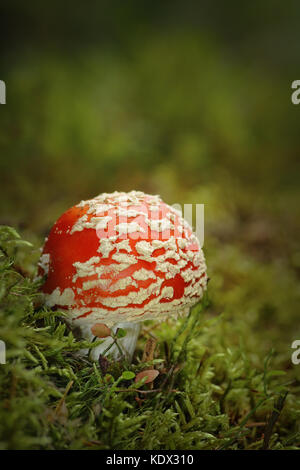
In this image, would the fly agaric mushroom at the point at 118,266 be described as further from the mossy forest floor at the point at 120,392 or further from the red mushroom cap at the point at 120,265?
the mossy forest floor at the point at 120,392

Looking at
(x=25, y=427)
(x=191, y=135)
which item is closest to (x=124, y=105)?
(x=191, y=135)

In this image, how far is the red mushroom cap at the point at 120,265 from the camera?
1146mm

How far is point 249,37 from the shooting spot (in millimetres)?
4348

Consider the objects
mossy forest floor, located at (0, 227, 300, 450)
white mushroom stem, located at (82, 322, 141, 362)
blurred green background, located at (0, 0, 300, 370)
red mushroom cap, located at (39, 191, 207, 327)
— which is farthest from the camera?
blurred green background, located at (0, 0, 300, 370)

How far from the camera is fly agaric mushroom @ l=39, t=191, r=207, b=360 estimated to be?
1.15 meters

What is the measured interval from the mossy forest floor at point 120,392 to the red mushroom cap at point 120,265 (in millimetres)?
119

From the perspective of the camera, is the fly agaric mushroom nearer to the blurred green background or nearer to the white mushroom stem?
the white mushroom stem

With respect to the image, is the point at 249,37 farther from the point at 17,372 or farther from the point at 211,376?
the point at 17,372

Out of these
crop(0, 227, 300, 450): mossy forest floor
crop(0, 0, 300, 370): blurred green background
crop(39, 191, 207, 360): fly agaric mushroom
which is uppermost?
crop(0, 0, 300, 370): blurred green background

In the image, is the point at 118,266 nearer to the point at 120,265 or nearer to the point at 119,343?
the point at 120,265

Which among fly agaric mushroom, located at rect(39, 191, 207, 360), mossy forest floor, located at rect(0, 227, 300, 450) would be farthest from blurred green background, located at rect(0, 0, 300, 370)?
fly agaric mushroom, located at rect(39, 191, 207, 360)

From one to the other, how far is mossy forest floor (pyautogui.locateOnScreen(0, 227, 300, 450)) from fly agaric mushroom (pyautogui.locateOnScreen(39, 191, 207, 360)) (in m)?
0.10

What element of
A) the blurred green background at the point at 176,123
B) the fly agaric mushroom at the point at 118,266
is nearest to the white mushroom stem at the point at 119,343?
the fly agaric mushroom at the point at 118,266

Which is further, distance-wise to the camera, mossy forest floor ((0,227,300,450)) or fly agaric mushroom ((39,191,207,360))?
fly agaric mushroom ((39,191,207,360))
